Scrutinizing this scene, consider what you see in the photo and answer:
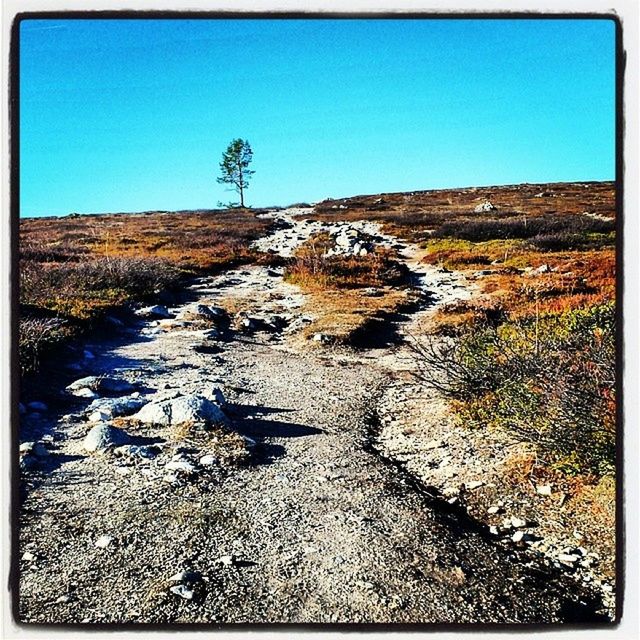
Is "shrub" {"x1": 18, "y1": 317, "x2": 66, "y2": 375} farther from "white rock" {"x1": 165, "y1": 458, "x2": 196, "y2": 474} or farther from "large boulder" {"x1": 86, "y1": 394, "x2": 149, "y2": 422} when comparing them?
"white rock" {"x1": 165, "y1": 458, "x2": 196, "y2": 474}

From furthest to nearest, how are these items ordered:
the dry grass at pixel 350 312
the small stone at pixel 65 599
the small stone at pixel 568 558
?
the dry grass at pixel 350 312
the small stone at pixel 568 558
the small stone at pixel 65 599

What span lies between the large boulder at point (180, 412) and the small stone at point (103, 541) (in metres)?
1.35

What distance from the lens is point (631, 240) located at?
2.82 metres

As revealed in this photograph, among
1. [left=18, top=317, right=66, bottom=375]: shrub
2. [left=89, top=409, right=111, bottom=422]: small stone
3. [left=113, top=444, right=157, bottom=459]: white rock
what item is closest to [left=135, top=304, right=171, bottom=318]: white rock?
[left=18, top=317, right=66, bottom=375]: shrub

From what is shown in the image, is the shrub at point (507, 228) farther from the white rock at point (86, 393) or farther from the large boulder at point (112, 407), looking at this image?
the white rock at point (86, 393)

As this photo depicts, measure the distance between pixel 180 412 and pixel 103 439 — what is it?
629mm

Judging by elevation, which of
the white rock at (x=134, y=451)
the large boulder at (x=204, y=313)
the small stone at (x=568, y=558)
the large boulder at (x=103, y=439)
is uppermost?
the large boulder at (x=204, y=313)

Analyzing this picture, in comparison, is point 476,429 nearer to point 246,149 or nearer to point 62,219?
point 246,149

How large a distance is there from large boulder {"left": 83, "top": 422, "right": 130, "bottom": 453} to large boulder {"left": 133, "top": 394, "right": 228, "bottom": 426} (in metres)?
0.30

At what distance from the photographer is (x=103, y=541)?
3162mm

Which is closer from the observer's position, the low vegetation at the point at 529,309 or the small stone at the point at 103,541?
the small stone at the point at 103,541

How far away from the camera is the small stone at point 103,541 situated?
313 centimetres

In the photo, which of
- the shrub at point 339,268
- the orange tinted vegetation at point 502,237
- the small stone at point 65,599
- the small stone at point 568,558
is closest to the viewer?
the small stone at point 65,599

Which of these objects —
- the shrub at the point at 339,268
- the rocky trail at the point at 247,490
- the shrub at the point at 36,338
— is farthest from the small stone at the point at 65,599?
the shrub at the point at 339,268
